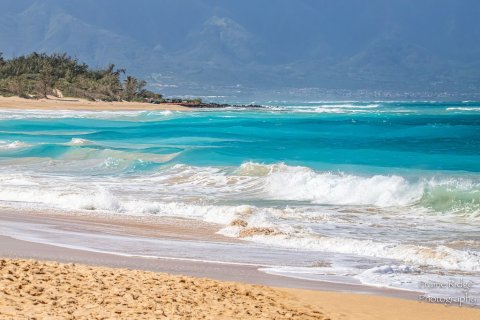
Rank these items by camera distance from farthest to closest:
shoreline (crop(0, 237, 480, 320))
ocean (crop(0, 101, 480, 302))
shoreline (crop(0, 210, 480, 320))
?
ocean (crop(0, 101, 480, 302))
shoreline (crop(0, 210, 480, 320))
shoreline (crop(0, 237, 480, 320))

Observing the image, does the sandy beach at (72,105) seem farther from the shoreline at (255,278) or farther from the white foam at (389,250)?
the white foam at (389,250)

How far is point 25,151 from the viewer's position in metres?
33.1

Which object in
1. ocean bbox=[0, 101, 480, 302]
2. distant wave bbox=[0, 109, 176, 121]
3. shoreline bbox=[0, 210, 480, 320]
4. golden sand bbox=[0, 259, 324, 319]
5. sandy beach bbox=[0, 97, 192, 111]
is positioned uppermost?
sandy beach bbox=[0, 97, 192, 111]

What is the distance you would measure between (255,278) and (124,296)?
2201mm

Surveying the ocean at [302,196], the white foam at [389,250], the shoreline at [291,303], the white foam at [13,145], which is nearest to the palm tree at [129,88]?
the ocean at [302,196]

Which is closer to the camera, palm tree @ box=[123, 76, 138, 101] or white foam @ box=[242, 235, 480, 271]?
white foam @ box=[242, 235, 480, 271]

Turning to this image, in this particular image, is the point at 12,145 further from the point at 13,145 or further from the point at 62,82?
the point at 62,82

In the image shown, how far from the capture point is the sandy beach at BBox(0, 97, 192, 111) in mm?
76306

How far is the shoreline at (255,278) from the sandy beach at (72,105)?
2518 inches

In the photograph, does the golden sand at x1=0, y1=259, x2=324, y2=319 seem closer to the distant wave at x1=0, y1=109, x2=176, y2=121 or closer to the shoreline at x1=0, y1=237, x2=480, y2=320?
the shoreline at x1=0, y1=237, x2=480, y2=320

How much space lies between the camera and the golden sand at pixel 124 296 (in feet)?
23.5

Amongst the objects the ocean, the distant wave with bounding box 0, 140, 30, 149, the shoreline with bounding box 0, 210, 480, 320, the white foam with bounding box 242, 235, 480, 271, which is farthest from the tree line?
the white foam with bounding box 242, 235, 480, 271

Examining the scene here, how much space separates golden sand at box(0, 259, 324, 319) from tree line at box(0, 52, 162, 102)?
260 ft

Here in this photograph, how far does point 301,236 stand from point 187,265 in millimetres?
3126
